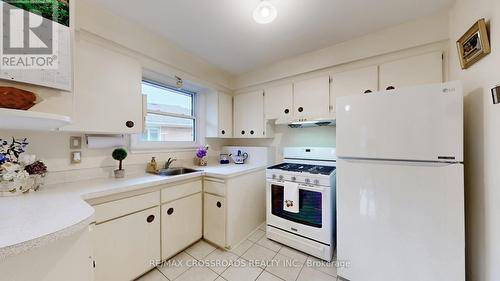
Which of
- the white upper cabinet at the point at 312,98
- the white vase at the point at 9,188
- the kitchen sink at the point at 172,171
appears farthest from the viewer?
the white upper cabinet at the point at 312,98

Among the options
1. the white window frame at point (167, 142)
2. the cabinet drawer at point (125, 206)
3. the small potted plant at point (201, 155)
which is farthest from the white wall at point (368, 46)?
the cabinet drawer at point (125, 206)

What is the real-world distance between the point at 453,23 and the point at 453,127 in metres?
1.04

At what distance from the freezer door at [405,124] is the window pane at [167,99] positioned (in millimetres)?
2179

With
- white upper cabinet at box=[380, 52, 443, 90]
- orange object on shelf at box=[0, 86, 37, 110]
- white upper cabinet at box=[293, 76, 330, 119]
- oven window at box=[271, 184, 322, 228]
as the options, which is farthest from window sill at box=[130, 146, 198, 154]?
white upper cabinet at box=[380, 52, 443, 90]

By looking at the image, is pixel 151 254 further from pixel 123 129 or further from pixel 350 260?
pixel 350 260

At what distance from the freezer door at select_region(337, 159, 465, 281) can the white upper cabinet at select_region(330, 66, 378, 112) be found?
95cm

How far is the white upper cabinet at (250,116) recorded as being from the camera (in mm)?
2705

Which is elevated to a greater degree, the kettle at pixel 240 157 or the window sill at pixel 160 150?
the window sill at pixel 160 150

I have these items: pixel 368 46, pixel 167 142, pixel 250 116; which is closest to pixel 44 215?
pixel 167 142

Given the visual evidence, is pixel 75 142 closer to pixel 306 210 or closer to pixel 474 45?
pixel 306 210

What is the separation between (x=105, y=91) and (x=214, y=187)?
1.36 meters

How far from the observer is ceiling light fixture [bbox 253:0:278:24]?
4.25 feet

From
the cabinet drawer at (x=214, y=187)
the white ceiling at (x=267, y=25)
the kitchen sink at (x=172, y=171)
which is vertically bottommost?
the cabinet drawer at (x=214, y=187)

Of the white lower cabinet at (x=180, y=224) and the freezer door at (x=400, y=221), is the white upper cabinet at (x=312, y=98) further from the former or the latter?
the white lower cabinet at (x=180, y=224)
